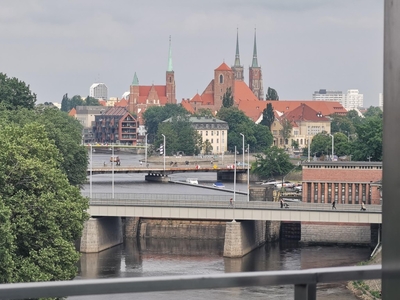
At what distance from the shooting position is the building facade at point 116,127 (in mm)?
144250

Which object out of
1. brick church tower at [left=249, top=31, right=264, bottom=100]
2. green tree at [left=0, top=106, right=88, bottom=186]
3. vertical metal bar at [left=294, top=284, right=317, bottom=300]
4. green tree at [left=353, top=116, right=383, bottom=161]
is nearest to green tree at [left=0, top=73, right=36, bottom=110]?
green tree at [left=0, top=106, right=88, bottom=186]

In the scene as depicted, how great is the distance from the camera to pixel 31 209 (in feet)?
79.2

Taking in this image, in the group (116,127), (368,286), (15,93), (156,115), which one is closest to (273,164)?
(15,93)

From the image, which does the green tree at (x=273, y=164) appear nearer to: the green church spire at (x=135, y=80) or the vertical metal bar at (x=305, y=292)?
the vertical metal bar at (x=305, y=292)

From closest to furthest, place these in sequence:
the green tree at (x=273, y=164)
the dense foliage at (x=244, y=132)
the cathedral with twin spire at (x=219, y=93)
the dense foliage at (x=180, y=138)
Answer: the green tree at (x=273, y=164)
the dense foliage at (x=180, y=138)
the dense foliage at (x=244, y=132)
the cathedral with twin spire at (x=219, y=93)

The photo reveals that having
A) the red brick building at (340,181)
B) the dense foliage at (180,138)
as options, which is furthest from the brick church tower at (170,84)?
the red brick building at (340,181)

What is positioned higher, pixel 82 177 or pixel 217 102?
pixel 217 102

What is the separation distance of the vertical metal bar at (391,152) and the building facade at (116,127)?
141 m

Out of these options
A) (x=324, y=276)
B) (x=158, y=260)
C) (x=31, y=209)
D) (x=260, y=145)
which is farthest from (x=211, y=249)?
(x=260, y=145)

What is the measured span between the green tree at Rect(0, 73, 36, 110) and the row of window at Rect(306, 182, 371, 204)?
1666 centimetres

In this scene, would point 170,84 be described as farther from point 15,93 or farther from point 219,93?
point 15,93

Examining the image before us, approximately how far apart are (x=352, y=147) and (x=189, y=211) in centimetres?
2877

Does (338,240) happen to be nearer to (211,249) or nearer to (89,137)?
(211,249)

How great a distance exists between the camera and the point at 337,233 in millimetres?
42844
